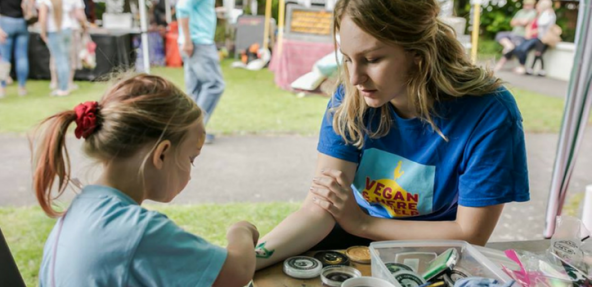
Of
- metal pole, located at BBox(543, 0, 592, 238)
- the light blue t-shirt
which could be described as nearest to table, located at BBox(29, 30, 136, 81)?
the light blue t-shirt

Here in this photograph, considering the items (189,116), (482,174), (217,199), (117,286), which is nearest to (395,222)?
(482,174)

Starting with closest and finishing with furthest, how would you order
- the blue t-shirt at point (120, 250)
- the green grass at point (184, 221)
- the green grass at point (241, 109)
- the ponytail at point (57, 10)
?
the blue t-shirt at point (120, 250) < the green grass at point (184, 221) < the green grass at point (241, 109) < the ponytail at point (57, 10)

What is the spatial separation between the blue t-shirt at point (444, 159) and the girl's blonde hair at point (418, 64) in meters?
0.03

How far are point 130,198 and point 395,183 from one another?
29.8 inches

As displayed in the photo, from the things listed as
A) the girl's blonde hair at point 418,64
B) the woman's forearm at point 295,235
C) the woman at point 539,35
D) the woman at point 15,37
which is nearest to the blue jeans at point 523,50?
the woman at point 539,35

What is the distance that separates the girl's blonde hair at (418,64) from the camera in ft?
4.36

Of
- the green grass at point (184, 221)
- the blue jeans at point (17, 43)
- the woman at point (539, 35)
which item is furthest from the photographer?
the woman at point (539, 35)

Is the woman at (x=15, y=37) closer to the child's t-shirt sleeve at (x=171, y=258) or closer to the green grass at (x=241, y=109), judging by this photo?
the green grass at (x=241, y=109)

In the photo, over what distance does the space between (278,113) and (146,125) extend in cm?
499

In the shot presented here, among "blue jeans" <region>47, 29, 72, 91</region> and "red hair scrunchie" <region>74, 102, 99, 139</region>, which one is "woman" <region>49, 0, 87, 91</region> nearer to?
"blue jeans" <region>47, 29, 72, 91</region>

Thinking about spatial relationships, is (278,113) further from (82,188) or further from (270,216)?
(82,188)

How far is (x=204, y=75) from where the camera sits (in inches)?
173

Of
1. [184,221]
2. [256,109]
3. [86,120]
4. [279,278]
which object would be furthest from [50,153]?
[256,109]

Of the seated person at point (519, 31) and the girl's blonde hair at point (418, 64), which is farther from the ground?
the girl's blonde hair at point (418, 64)
